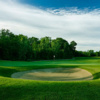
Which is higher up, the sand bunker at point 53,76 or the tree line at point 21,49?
the tree line at point 21,49

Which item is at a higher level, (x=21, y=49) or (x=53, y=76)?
(x=21, y=49)

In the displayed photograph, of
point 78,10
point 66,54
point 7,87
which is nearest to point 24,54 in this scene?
point 66,54

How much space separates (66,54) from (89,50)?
37093mm

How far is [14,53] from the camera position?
1762 inches

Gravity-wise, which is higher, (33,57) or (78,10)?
(78,10)

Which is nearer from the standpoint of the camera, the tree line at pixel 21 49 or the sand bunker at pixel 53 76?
the sand bunker at pixel 53 76

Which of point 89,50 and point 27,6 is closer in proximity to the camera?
point 27,6

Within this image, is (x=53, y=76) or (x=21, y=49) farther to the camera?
(x=21, y=49)

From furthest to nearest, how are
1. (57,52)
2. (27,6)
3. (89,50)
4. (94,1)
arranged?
1. (89,50)
2. (57,52)
3. (94,1)
4. (27,6)

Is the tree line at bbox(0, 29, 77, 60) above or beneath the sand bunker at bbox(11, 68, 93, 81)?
above

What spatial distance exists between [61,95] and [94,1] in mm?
16939

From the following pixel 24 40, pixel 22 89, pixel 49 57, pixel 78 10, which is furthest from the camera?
pixel 49 57

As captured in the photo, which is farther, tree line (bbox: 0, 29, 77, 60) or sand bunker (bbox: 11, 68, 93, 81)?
tree line (bbox: 0, 29, 77, 60)

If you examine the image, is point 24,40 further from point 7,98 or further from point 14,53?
point 7,98
